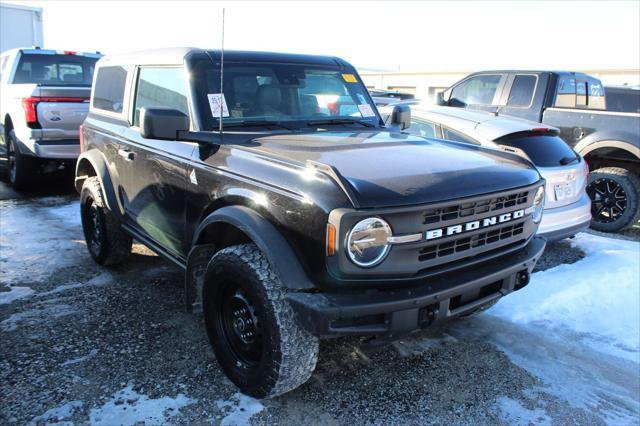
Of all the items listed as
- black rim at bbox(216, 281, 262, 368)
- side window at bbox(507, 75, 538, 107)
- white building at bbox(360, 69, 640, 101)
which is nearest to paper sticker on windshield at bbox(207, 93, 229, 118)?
black rim at bbox(216, 281, 262, 368)

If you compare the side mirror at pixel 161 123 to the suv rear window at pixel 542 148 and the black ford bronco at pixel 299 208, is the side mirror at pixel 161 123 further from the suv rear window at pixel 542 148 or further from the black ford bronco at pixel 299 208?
the suv rear window at pixel 542 148


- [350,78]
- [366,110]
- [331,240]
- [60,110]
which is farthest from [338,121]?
[60,110]

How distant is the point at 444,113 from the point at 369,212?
3.90 m

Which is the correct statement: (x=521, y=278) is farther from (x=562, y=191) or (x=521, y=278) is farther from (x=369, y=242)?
(x=562, y=191)

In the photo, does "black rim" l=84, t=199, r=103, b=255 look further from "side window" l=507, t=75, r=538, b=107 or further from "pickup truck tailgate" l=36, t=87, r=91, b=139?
"side window" l=507, t=75, r=538, b=107

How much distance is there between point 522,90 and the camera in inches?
290

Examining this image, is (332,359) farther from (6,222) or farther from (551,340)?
(6,222)

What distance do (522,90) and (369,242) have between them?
235 inches

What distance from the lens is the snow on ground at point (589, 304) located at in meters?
3.81

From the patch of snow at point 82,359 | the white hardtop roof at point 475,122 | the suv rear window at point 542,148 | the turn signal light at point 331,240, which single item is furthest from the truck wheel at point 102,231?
the suv rear window at point 542,148

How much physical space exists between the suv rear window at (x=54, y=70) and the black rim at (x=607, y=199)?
25.8ft

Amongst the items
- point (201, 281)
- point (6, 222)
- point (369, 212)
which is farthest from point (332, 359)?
point (6, 222)

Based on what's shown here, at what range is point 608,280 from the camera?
467cm

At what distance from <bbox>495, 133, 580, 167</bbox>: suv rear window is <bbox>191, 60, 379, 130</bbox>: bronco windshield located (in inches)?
66.4
